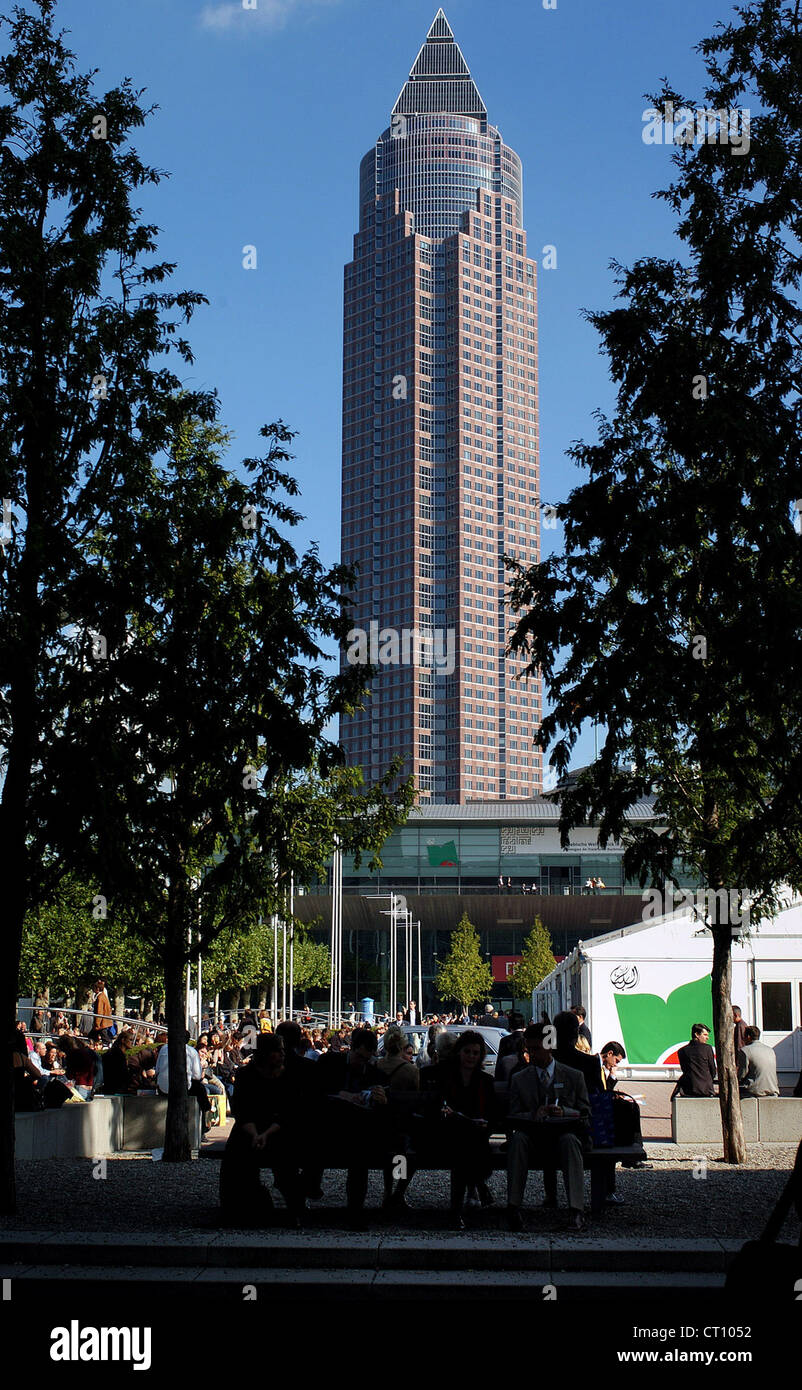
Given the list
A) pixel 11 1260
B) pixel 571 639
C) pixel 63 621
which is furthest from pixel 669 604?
pixel 11 1260

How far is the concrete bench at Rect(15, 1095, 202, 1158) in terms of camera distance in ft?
54.3

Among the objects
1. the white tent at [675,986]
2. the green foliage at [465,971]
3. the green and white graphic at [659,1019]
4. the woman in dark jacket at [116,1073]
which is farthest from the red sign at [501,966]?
the woman in dark jacket at [116,1073]

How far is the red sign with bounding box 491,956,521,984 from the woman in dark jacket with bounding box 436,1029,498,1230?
9482 cm

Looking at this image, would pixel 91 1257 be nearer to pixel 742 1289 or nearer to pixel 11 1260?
pixel 11 1260

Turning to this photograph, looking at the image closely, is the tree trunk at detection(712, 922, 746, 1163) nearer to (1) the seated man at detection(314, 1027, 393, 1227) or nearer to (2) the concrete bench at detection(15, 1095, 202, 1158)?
(1) the seated man at detection(314, 1027, 393, 1227)

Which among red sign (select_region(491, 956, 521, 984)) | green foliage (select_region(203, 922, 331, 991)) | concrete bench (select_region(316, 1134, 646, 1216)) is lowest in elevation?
red sign (select_region(491, 956, 521, 984))

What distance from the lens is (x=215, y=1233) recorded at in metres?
10.3

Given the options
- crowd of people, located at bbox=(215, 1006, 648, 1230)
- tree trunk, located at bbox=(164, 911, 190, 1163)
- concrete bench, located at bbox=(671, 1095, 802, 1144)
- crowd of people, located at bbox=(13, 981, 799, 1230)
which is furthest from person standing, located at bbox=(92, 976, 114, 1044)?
crowd of people, located at bbox=(215, 1006, 648, 1230)

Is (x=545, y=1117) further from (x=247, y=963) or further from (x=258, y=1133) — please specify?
(x=247, y=963)

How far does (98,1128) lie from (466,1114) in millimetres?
8234

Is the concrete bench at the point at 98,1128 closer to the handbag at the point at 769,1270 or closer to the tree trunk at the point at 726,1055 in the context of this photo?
the tree trunk at the point at 726,1055

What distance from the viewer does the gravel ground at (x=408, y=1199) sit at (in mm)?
10883

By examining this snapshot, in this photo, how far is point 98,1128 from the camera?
59.6ft
